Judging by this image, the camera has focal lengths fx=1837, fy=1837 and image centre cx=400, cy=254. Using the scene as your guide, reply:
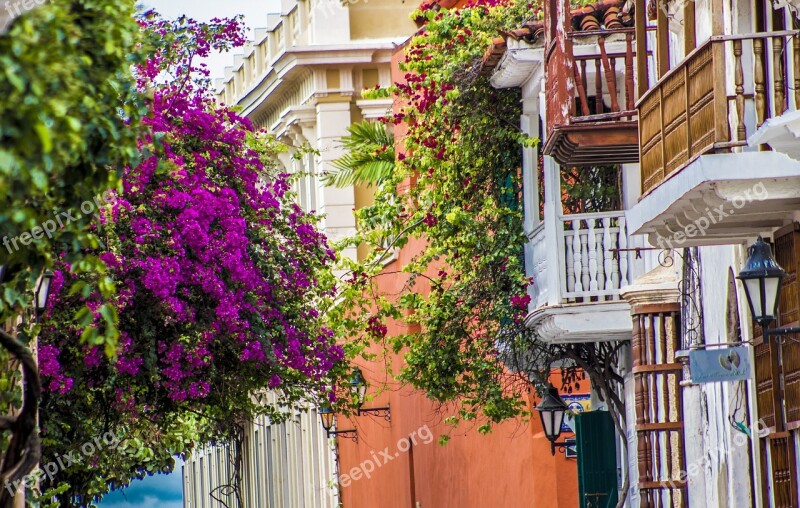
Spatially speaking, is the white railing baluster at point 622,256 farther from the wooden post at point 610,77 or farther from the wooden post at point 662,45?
the wooden post at point 662,45

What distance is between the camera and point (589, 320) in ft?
55.3

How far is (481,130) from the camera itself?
18.9 m

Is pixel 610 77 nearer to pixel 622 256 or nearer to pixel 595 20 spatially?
pixel 595 20

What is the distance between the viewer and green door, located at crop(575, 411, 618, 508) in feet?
61.6

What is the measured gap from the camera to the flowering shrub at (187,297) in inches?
676

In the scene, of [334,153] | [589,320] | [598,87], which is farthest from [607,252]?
[334,153]

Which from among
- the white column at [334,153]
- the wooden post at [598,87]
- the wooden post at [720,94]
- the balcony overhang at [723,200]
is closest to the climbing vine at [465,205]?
the wooden post at [598,87]

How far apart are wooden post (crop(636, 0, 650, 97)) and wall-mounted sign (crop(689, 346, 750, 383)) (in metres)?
2.23

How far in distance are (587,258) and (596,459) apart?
292 cm

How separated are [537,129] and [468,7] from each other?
183 centimetres

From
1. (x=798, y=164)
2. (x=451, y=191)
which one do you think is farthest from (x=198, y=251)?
(x=798, y=164)

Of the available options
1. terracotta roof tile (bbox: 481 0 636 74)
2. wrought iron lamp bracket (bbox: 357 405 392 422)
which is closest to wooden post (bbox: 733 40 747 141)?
terracotta roof tile (bbox: 481 0 636 74)

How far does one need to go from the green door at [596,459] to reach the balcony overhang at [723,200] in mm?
6138

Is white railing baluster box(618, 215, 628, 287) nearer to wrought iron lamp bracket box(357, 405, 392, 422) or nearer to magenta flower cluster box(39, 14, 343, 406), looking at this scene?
magenta flower cluster box(39, 14, 343, 406)
